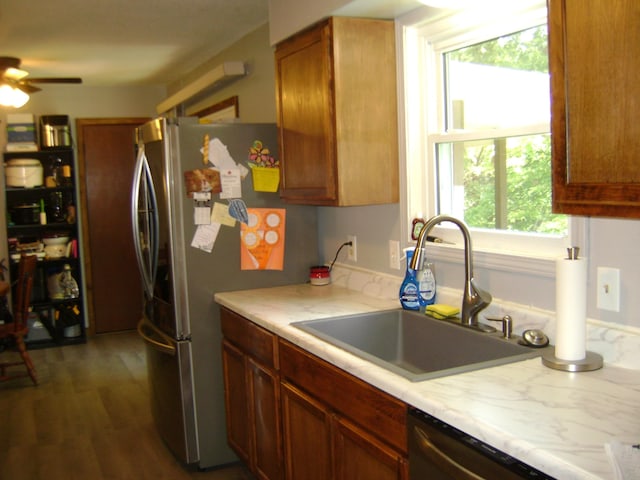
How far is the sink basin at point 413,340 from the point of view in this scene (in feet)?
6.64

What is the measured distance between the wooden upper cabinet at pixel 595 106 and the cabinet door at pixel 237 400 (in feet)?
5.95

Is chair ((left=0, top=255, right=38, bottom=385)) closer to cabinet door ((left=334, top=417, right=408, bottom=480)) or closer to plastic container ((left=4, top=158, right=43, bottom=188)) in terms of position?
plastic container ((left=4, top=158, right=43, bottom=188))

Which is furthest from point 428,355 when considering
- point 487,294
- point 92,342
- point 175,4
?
point 92,342

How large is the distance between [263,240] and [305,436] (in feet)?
3.96

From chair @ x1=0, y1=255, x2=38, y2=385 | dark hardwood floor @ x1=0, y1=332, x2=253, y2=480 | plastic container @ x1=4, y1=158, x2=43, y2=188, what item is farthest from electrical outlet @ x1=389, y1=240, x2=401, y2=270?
plastic container @ x1=4, y1=158, x2=43, y2=188

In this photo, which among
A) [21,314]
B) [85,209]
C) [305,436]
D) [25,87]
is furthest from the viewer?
[85,209]

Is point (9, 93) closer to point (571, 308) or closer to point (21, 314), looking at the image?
point (21, 314)

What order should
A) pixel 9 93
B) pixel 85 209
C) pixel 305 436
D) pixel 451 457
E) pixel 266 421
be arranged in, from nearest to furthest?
1. pixel 451 457
2. pixel 305 436
3. pixel 266 421
4. pixel 9 93
5. pixel 85 209

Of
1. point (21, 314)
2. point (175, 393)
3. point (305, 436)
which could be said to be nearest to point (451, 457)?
point (305, 436)

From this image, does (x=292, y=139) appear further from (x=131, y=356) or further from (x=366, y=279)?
(x=131, y=356)

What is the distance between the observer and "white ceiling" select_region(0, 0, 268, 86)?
3.53 m

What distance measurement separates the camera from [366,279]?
2977mm

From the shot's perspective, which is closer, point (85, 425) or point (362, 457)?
point (362, 457)

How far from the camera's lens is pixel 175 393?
10.5 feet
